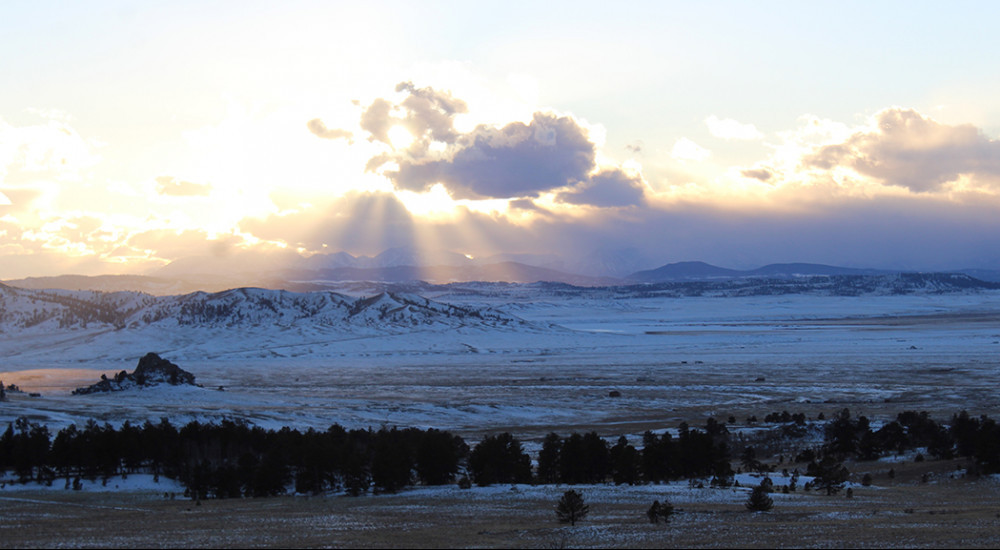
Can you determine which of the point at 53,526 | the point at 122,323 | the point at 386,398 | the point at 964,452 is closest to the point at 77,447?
the point at 53,526

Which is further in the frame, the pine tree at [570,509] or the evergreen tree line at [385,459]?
the evergreen tree line at [385,459]

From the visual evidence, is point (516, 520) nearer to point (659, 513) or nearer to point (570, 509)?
point (570, 509)

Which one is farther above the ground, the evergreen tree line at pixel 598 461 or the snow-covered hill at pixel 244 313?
the snow-covered hill at pixel 244 313

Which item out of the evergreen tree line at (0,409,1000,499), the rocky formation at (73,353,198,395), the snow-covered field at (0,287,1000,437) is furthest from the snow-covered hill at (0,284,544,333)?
the evergreen tree line at (0,409,1000,499)

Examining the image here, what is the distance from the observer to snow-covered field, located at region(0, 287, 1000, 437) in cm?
5656

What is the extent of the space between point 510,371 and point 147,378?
37.6 metres

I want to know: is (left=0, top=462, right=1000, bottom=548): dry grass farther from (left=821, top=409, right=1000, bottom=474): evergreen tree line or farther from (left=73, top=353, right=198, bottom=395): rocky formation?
(left=73, top=353, right=198, bottom=395): rocky formation

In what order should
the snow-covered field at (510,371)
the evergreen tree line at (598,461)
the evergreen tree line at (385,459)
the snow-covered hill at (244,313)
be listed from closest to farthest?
the evergreen tree line at (385,459) < the evergreen tree line at (598,461) < the snow-covered field at (510,371) < the snow-covered hill at (244,313)

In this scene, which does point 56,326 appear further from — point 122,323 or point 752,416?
point 752,416

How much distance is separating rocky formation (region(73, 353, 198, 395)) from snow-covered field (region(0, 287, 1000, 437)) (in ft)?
7.52

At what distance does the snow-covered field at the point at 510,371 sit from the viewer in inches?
2227

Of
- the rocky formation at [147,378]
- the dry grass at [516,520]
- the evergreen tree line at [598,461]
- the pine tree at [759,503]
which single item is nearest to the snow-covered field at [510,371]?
the rocky formation at [147,378]

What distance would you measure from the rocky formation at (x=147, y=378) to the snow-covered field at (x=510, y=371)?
7.52ft

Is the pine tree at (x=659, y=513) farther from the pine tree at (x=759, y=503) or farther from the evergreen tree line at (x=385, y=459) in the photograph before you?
the evergreen tree line at (x=385, y=459)
